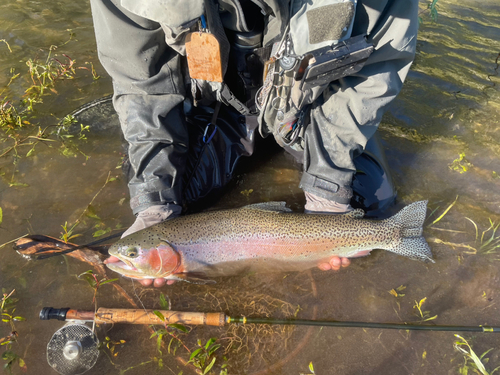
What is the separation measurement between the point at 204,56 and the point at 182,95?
0.43m

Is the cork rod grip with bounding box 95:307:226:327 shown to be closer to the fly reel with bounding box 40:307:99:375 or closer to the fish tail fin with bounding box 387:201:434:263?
the fly reel with bounding box 40:307:99:375

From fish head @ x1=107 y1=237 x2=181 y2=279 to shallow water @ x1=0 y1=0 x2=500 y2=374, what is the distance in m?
0.18

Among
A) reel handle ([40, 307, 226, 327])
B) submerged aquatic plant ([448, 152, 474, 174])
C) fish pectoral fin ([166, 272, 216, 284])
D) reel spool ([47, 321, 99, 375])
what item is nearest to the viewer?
reel spool ([47, 321, 99, 375])

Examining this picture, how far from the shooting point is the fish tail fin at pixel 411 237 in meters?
2.34

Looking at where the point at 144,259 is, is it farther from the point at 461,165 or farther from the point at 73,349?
the point at 461,165

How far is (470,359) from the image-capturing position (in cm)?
198

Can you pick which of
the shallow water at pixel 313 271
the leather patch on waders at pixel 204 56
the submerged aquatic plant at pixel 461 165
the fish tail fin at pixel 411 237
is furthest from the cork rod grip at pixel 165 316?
the submerged aquatic plant at pixel 461 165

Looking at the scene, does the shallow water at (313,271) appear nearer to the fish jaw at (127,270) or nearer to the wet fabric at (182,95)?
the fish jaw at (127,270)

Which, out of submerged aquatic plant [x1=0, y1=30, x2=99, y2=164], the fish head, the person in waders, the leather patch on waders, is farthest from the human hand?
submerged aquatic plant [x1=0, y1=30, x2=99, y2=164]

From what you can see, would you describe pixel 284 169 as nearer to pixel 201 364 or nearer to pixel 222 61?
pixel 222 61

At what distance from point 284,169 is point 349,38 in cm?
130

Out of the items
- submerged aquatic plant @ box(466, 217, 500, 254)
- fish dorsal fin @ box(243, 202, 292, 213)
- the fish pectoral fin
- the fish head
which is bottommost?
the fish pectoral fin

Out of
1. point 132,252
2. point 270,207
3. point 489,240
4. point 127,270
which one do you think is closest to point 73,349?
point 127,270

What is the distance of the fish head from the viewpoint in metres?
2.07
